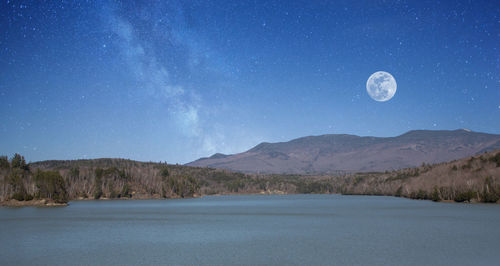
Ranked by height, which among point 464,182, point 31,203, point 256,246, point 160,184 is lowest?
point 256,246

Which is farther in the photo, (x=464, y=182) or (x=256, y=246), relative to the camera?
(x=464, y=182)

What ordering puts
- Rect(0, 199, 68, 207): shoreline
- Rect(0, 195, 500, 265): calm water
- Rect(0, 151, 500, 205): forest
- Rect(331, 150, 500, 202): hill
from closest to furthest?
Rect(0, 195, 500, 265): calm water
Rect(331, 150, 500, 202): hill
Rect(0, 199, 68, 207): shoreline
Rect(0, 151, 500, 205): forest

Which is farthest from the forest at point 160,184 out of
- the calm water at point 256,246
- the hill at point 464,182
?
the calm water at point 256,246

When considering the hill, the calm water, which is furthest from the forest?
the calm water

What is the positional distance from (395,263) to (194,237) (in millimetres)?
16288

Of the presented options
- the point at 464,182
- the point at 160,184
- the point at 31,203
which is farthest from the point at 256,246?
the point at 160,184

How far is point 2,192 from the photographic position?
96.6 metres

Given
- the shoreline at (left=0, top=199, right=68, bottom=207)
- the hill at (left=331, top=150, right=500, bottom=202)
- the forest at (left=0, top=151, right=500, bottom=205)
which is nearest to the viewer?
the hill at (left=331, top=150, right=500, bottom=202)

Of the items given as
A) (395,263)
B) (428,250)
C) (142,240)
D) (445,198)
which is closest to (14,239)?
(142,240)

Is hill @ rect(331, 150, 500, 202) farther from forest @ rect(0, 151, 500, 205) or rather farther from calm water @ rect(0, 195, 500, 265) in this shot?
calm water @ rect(0, 195, 500, 265)

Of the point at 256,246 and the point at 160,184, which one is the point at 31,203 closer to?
the point at 160,184

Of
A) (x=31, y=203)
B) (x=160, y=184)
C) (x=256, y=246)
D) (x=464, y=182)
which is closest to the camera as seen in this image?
(x=256, y=246)

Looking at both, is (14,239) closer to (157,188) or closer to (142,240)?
(142,240)

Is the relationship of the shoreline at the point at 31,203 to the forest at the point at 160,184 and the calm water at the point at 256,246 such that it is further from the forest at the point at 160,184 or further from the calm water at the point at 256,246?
the calm water at the point at 256,246
